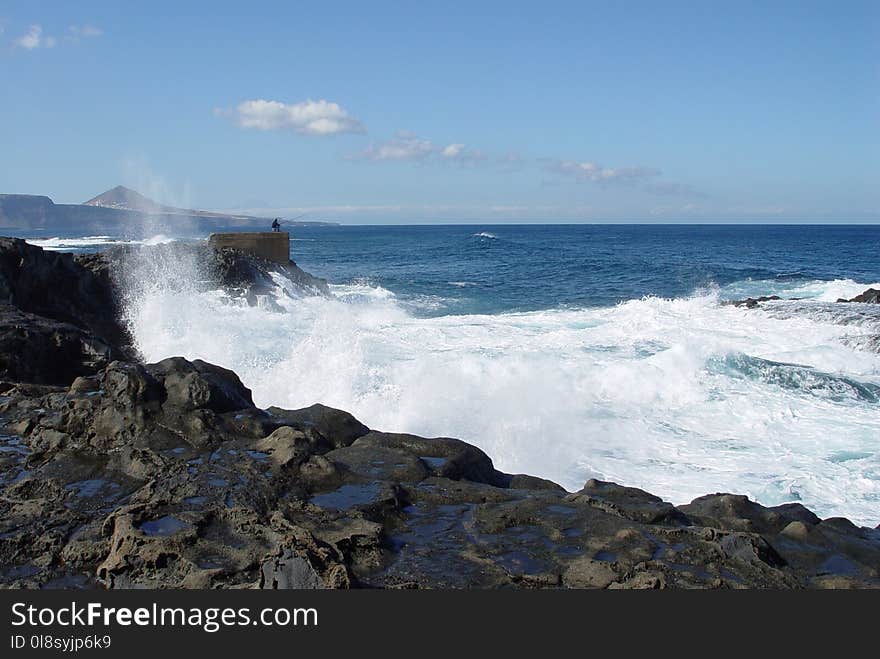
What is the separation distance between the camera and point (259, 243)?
2644 cm

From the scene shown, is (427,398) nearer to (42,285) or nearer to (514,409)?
(514,409)

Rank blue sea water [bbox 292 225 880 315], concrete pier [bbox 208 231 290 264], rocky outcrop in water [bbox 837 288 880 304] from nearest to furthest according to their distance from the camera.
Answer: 1. rocky outcrop in water [bbox 837 288 880 304]
2. concrete pier [bbox 208 231 290 264]
3. blue sea water [bbox 292 225 880 315]

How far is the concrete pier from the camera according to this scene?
2541 cm

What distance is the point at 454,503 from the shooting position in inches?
201

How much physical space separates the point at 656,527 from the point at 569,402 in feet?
21.1

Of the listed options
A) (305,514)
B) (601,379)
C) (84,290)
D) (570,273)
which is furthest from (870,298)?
(305,514)

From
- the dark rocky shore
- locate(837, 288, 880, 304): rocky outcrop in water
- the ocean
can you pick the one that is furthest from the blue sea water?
the dark rocky shore

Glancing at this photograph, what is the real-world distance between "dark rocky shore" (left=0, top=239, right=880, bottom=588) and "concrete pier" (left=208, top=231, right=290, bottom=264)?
62.5ft

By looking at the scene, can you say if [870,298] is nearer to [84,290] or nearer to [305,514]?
[84,290]

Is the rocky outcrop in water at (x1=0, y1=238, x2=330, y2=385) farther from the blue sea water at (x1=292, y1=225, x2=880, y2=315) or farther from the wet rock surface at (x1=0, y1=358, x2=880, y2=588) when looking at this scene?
the blue sea water at (x1=292, y1=225, x2=880, y2=315)

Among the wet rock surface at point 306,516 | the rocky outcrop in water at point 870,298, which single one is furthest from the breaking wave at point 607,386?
the wet rock surface at point 306,516

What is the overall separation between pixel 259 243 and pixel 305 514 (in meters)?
22.9

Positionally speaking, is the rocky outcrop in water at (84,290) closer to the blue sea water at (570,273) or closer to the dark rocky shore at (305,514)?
the dark rocky shore at (305,514)

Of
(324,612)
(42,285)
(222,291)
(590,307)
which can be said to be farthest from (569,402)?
(590,307)
